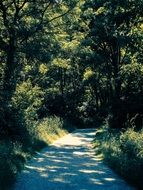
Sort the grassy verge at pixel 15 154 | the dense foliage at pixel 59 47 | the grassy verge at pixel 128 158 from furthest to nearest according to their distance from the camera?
the dense foliage at pixel 59 47, the grassy verge at pixel 15 154, the grassy verge at pixel 128 158

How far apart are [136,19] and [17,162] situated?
759cm

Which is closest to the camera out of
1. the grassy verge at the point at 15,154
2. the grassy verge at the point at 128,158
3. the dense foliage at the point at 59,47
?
the grassy verge at the point at 128,158

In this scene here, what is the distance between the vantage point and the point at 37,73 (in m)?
47.3

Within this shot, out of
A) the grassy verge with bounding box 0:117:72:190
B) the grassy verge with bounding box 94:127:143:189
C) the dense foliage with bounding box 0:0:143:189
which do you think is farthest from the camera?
the dense foliage with bounding box 0:0:143:189

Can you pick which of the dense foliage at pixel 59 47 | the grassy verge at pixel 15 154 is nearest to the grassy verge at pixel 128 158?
the dense foliage at pixel 59 47

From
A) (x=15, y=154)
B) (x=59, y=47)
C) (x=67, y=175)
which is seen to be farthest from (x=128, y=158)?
(x=59, y=47)

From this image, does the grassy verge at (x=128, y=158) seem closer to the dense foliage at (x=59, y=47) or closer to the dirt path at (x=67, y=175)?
the dirt path at (x=67, y=175)

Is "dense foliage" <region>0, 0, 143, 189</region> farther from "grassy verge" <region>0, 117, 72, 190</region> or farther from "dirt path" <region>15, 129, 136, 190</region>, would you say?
"dirt path" <region>15, 129, 136, 190</region>

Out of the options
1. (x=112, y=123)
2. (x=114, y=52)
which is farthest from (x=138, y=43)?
(x=114, y=52)

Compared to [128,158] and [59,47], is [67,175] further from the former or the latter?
[59,47]

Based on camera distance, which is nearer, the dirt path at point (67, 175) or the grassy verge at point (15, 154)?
the dirt path at point (67, 175)

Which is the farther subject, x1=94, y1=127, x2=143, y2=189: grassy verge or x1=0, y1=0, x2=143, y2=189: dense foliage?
x1=0, y1=0, x2=143, y2=189: dense foliage

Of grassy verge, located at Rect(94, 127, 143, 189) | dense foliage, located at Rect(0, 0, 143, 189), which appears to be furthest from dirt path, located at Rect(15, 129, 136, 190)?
dense foliage, located at Rect(0, 0, 143, 189)

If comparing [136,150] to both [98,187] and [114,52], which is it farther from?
[114,52]
